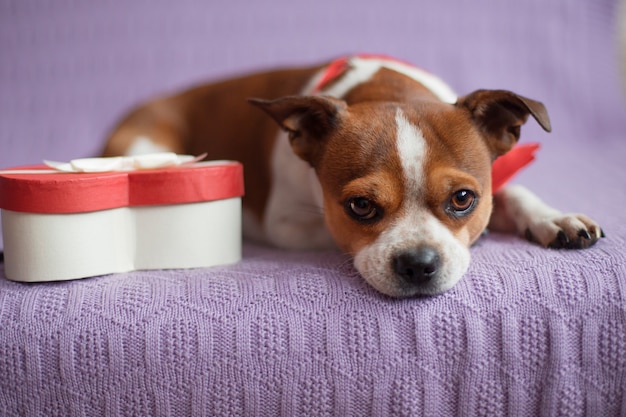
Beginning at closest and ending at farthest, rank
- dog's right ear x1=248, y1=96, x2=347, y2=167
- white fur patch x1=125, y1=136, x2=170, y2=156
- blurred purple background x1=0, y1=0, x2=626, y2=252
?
dog's right ear x1=248, y1=96, x2=347, y2=167, white fur patch x1=125, y1=136, x2=170, y2=156, blurred purple background x1=0, y1=0, x2=626, y2=252

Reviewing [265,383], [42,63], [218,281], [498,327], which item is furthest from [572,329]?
[42,63]

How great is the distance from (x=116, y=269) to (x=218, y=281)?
388mm

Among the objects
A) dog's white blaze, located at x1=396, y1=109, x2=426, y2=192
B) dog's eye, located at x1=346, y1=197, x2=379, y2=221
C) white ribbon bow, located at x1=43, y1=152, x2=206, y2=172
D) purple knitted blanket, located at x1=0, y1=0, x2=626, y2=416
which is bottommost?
purple knitted blanket, located at x1=0, y1=0, x2=626, y2=416

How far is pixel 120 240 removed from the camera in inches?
82.0

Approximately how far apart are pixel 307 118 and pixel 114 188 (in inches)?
29.5

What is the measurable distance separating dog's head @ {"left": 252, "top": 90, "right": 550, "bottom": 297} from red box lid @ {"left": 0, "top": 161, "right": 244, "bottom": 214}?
1.08ft

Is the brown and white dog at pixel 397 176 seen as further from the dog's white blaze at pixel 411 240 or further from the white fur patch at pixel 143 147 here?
the white fur patch at pixel 143 147

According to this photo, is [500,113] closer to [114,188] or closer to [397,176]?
[397,176]

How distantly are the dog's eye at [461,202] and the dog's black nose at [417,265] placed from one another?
23 centimetres

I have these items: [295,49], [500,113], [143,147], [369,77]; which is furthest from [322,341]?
[295,49]

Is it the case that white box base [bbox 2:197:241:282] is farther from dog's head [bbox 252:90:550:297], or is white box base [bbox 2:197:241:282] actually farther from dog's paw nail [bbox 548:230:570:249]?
dog's paw nail [bbox 548:230:570:249]

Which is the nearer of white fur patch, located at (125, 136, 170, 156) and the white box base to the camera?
the white box base

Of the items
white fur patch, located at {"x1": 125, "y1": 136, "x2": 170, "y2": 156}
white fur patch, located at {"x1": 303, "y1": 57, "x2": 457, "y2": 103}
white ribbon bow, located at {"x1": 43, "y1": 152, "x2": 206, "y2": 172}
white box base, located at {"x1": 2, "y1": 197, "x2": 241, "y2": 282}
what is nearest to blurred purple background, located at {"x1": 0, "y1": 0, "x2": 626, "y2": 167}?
white fur patch, located at {"x1": 125, "y1": 136, "x2": 170, "y2": 156}

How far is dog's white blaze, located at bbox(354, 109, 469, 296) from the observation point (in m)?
1.83
